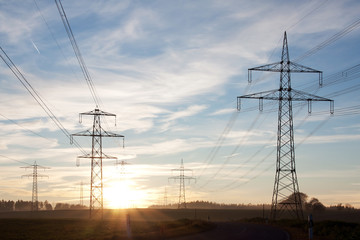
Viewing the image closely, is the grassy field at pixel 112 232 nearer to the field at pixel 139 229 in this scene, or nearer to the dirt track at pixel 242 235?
the field at pixel 139 229

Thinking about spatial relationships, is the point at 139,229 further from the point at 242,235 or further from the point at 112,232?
the point at 242,235

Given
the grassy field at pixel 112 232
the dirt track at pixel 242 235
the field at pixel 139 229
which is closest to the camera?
the dirt track at pixel 242 235

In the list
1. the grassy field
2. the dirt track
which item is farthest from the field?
the dirt track

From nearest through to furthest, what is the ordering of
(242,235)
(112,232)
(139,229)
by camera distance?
1. (242,235)
2. (112,232)
3. (139,229)

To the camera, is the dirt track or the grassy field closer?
the dirt track

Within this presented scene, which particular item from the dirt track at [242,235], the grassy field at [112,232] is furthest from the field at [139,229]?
the dirt track at [242,235]

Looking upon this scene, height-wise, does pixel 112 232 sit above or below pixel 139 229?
above

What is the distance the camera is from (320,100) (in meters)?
55.0

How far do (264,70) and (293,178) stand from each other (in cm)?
1449

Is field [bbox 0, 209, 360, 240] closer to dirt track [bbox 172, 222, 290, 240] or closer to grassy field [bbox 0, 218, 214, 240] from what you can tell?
grassy field [bbox 0, 218, 214, 240]

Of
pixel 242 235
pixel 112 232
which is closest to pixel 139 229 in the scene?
pixel 112 232

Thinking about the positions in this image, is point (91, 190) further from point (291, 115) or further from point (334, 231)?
point (334, 231)

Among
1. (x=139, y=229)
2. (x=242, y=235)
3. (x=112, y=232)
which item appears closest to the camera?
(x=242, y=235)

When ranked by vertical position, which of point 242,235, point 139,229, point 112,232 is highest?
point 242,235
